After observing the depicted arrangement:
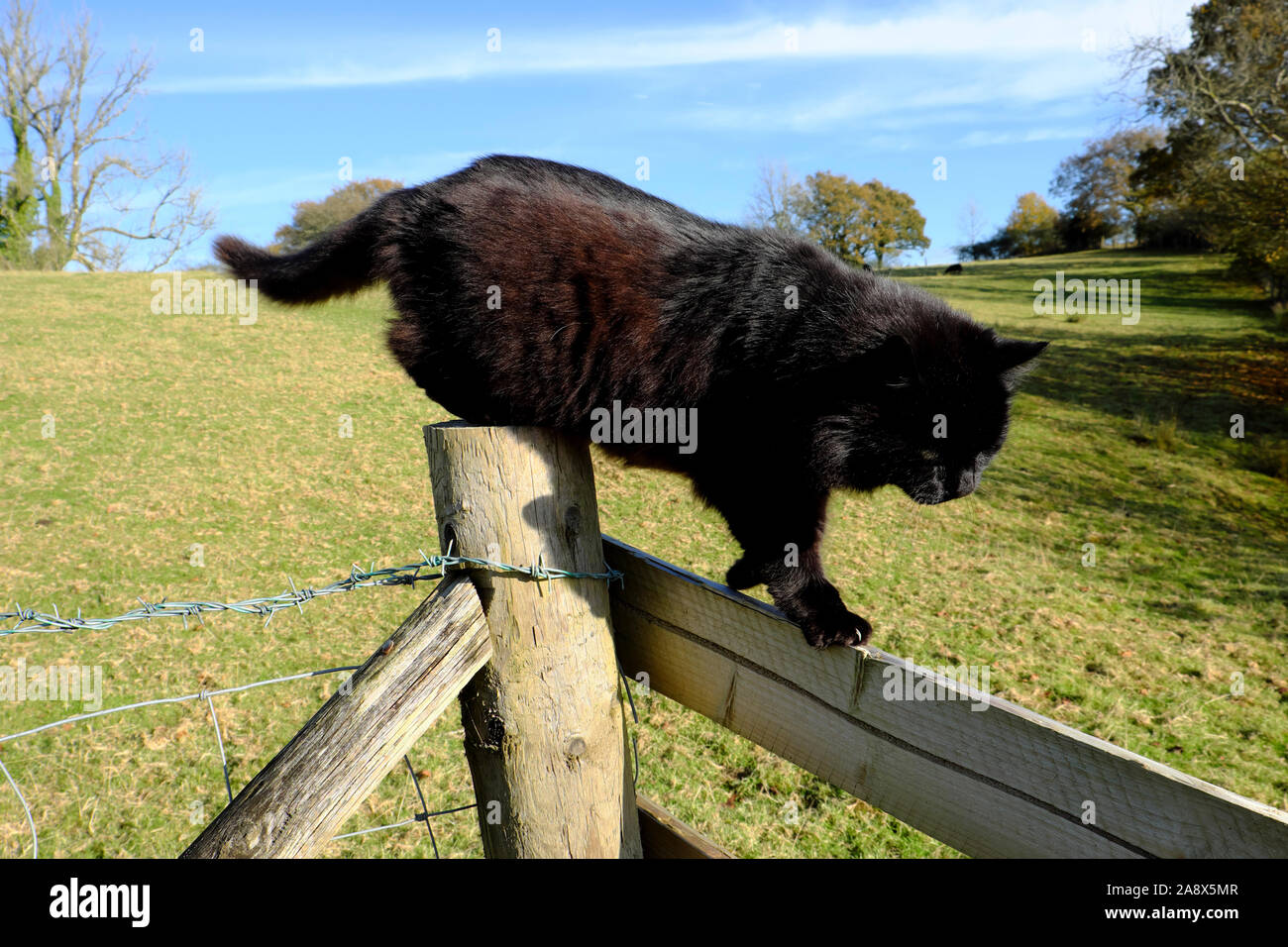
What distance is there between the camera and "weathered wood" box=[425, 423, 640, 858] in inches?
75.7

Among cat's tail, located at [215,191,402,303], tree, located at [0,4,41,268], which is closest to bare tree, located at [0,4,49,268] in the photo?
tree, located at [0,4,41,268]

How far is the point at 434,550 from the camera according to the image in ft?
25.5

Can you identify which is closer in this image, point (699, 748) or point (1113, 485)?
point (699, 748)

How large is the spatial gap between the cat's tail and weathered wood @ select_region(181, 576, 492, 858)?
1933 mm

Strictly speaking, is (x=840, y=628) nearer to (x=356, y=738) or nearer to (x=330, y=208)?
(x=356, y=738)

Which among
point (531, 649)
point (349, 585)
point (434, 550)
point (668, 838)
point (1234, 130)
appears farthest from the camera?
point (1234, 130)

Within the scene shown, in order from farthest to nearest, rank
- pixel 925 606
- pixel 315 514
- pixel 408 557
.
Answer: pixel 315 514 < pixel 408 557 < pixel 925 606

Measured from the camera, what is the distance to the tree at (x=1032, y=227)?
4688 cm

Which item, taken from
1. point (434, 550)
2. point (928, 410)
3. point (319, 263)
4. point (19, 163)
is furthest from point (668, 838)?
point (19, 163)

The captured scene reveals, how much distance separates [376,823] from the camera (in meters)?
4.26

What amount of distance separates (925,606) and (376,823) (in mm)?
4475

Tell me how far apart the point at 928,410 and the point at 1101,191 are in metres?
50.5
